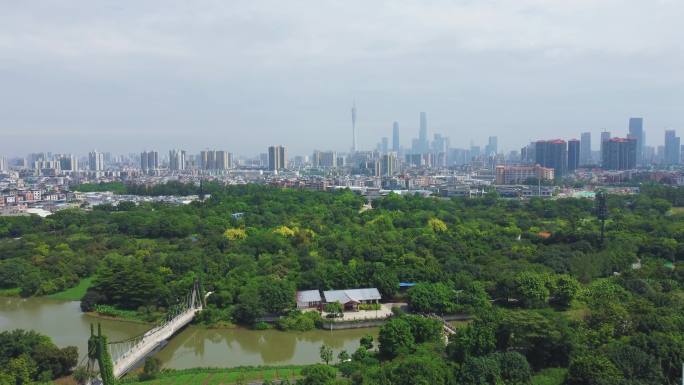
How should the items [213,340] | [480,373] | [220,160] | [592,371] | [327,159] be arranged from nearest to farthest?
[592,371] → [480,373] → [213,340] → [220,160] → [327,159]

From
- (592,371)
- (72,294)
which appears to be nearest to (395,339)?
(592,371)

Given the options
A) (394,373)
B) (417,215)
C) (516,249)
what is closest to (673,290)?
(516,249)

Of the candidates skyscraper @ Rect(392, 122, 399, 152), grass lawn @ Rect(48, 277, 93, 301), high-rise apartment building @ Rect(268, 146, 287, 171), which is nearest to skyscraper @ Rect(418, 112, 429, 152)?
skyscraper @ Rect(392, 122, 399, 152)

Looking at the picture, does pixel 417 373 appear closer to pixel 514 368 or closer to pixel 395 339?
pixel 514 368

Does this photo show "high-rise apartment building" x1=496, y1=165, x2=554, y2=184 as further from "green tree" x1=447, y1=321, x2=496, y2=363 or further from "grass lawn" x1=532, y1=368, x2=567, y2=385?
"grass lawn" x1=532, y1=368, x2=567, y2=385

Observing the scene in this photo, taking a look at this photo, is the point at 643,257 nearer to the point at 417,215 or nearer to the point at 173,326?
the point at 417,215
